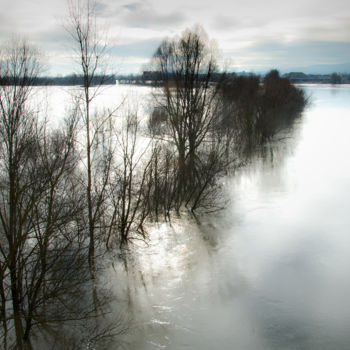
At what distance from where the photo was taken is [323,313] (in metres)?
12.5

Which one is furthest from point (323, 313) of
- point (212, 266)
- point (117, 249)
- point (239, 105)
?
point (239, 105)

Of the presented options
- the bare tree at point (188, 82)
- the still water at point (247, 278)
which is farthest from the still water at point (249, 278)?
the bare tree at point (188, 82)

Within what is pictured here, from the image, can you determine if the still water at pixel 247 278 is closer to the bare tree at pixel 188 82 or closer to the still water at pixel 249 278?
the still water at pixel 249 278

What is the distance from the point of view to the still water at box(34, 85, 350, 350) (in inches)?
449

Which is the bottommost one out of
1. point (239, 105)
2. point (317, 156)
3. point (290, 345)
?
point (290, 345)

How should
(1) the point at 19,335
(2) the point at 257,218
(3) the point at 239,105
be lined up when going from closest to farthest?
(1) the point at 19,335
(2) the point at 257,218
(3) the point at 239,105

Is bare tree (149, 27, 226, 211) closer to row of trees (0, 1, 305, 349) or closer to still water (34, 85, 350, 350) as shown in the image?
row of trees (0, 1, 305, 349)

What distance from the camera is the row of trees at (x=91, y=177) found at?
1019 centimetres

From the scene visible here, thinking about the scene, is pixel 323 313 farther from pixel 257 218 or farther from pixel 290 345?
pixel 257 218

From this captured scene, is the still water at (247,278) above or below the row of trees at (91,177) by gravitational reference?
below

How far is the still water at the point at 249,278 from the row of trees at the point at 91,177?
4.81ft

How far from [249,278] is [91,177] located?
13010 mm

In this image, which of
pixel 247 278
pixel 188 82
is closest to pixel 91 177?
pixel 188 82

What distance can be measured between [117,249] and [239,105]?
77.8 feet
